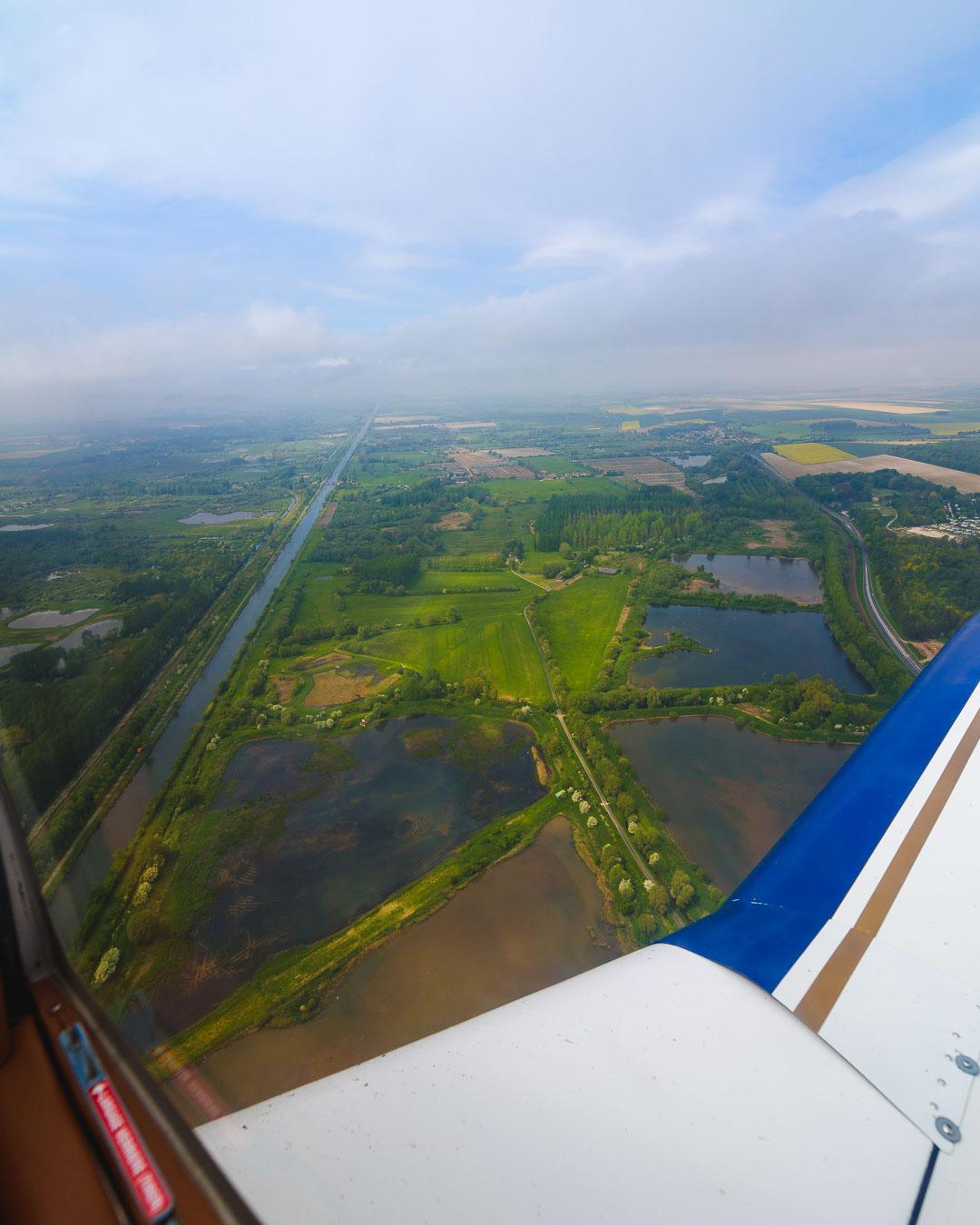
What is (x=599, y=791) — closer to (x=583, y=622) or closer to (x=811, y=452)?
(x=583, y=622)

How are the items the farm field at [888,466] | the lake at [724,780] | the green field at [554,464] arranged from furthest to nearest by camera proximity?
the green field at [554,464] < the farm field at [888,466] < the lake at [724,780]

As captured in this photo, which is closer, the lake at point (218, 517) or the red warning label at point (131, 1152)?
the red warning label at point (131, 1152)

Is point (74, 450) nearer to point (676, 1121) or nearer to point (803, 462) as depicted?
point (676, 1121)

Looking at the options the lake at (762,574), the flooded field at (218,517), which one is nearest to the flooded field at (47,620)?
the flooded field at (218,517)

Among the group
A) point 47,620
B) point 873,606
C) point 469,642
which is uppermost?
point 47,620

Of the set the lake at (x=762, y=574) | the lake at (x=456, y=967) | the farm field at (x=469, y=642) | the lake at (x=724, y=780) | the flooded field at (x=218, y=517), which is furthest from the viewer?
the flooded field at (x=218, y=517)

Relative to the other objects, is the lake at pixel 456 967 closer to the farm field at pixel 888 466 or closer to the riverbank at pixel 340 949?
the riverbank at pixel 340 949

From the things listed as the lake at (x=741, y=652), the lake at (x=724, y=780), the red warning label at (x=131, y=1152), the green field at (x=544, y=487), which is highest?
the red warning label at (x=131, y=1152)

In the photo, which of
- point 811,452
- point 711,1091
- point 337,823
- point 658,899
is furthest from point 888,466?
point 711,1091
